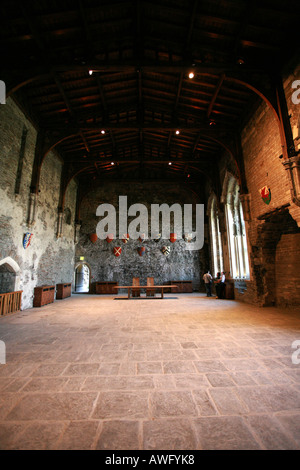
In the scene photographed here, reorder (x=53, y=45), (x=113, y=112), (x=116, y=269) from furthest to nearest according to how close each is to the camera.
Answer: (x=116, y=269) → (x=113, y=112) → (x=53, y=45)

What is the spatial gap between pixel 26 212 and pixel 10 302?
3069mm

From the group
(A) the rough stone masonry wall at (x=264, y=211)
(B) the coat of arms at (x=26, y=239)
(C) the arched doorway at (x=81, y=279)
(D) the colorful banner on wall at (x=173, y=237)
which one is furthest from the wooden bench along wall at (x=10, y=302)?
(C) the arched doorway at (x=81, y=279)

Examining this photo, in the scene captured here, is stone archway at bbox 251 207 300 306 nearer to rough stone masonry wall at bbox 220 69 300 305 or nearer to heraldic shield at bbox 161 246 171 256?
rough stone masonry wall at bbox 220 69 300 305

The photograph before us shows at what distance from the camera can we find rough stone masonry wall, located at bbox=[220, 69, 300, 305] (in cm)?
617

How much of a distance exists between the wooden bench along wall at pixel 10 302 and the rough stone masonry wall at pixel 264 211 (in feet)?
26.1

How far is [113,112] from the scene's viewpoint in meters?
8.81

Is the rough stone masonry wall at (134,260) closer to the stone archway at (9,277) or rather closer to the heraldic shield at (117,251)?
the heraldic shield at (117,251)

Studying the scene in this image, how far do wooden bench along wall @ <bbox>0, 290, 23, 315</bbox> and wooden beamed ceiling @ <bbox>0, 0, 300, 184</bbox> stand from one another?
602 cm

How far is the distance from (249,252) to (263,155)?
3327 millimetres

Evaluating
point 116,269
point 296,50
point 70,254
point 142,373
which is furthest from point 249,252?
point 70,254

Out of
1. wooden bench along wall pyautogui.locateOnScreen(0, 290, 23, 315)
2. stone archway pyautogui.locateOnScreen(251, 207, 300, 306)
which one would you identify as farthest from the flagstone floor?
stone archway pyautogui.locateOnScreen(251, 207, 300, 306)

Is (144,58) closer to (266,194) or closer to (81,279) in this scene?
(266,194)

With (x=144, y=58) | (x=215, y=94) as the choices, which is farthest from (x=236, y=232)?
(x=144, y=58)
